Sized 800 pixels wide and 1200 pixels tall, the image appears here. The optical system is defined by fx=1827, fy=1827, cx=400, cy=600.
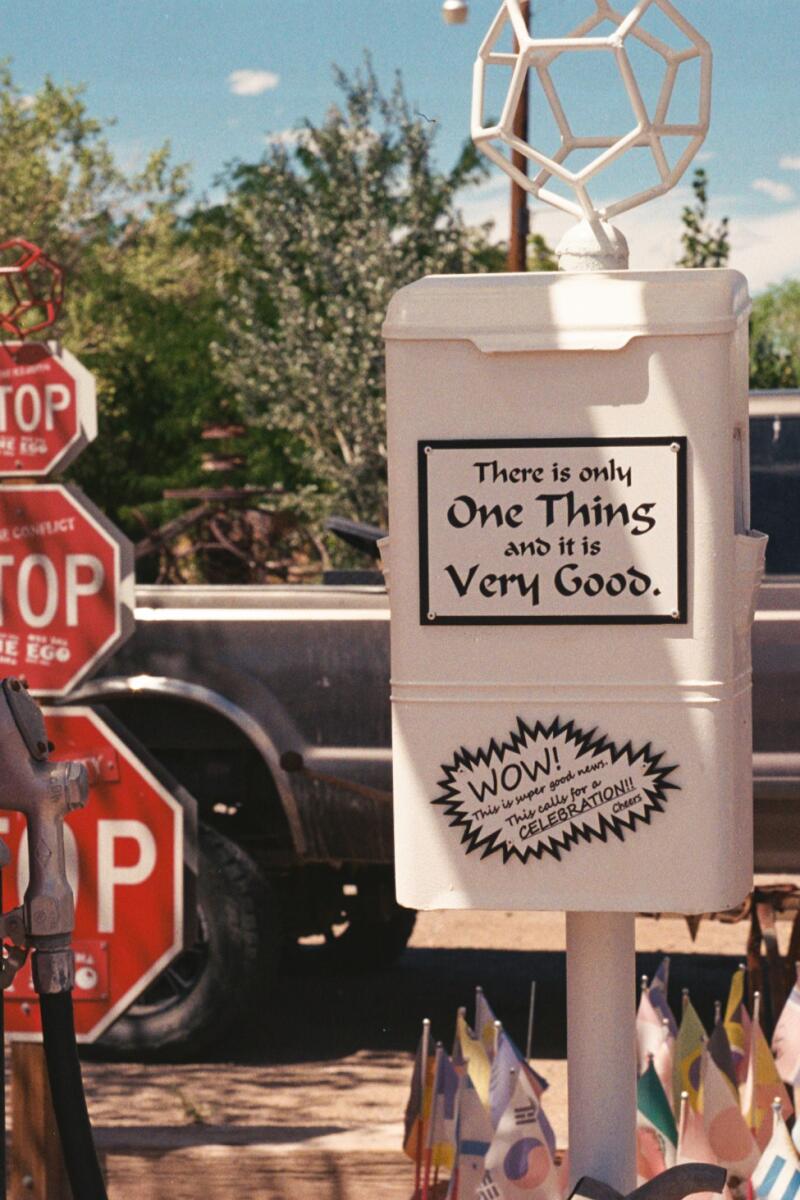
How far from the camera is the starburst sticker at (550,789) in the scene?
7.12ft

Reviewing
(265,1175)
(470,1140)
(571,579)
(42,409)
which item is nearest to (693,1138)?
(470,1140)

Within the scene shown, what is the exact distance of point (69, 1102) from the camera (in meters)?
2.28

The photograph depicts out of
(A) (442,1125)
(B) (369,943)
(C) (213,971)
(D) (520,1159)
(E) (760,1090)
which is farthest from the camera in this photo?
(B) (369,943)

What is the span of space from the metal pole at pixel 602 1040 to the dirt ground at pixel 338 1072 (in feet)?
3.50

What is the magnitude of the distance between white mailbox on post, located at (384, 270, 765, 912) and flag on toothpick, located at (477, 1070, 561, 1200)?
0.75m

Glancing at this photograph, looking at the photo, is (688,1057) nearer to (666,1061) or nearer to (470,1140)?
(666,1061)

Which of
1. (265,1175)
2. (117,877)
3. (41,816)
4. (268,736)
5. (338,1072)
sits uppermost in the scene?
(41,816)

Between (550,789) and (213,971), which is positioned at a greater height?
(550,789)

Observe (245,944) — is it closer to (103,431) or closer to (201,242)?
(103,431)

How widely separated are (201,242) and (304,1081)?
37.4m

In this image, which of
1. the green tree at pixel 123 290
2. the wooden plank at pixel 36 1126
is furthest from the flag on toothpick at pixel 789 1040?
the green tree at pixel 123 290

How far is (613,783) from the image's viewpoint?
2174mm

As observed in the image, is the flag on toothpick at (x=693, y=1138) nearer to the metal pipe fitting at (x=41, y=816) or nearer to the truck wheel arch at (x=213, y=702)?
the metal pipe fitting at (x=41, y=816)

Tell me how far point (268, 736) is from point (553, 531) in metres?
3.53
